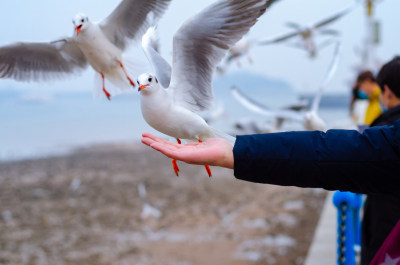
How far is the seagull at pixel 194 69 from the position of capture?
100 cm

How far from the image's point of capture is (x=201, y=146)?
845 mm

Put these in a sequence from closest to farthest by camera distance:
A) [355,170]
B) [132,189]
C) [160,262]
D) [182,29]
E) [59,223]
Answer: [355,170], [182,29], [160,262], [59,223], [132,189]

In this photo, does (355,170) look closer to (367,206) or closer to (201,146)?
(201,146)

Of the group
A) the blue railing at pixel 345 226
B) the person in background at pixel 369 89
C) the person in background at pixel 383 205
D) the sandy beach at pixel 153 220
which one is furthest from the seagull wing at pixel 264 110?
the sandy beach at pixel 153 220

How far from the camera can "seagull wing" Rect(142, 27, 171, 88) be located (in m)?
1.19

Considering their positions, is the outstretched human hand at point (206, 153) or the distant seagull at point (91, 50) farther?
the distant seagull at point (91, 50)

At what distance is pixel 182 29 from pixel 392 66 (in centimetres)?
91

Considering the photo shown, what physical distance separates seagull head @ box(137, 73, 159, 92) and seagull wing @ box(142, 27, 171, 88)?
187 mm

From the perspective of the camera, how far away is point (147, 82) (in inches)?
39.2

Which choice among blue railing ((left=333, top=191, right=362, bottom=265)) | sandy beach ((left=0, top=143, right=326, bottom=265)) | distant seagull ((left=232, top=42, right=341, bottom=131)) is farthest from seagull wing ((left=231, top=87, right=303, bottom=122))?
sandy beach ((left=0, top=143, right=326, bottom=265))

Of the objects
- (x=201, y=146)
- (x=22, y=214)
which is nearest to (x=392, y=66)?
(x=201, y=146)

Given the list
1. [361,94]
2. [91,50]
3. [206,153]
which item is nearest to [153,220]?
[361,94]

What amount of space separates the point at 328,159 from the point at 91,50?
0.84 meters

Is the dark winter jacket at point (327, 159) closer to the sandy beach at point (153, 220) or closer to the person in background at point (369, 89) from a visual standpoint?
the person in background at point (369, 89)
